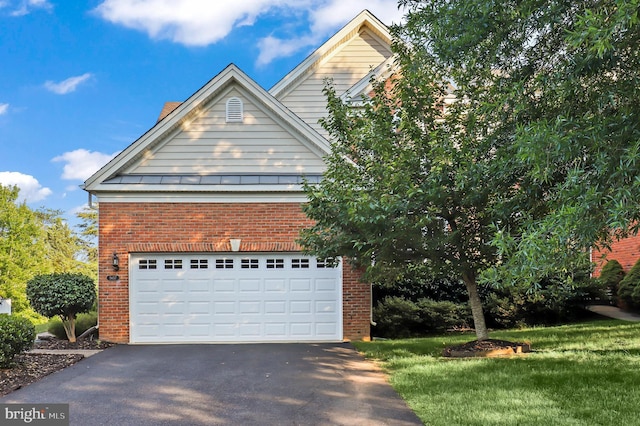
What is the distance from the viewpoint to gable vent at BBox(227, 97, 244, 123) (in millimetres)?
13195

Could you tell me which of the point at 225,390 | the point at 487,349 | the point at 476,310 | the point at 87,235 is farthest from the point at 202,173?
the point at 87,235

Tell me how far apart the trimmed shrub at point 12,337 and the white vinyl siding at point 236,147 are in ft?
16.7

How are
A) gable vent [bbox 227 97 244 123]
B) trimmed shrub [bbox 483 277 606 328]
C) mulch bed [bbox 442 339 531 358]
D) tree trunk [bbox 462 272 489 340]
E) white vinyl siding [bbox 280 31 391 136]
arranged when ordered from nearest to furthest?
mulch bed [bbox 442 339 531 358] → tree trunk [bbox 462 272 489 340] → gable vent [bbox 227 97 244 123] → trimmed shrub [bbox 483 277 606 328] → white vinyl siding [bbox 280 31 391 136]

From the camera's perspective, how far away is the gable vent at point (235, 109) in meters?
13.2

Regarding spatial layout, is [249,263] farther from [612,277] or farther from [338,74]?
[612,277]

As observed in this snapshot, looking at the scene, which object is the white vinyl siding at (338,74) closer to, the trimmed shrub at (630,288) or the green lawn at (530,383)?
the green lawn at (530,383)

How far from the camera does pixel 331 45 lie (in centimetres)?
1792

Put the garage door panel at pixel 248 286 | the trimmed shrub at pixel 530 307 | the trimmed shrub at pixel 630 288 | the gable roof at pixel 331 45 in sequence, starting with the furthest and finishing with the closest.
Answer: the gable roof at pixel 331 45, the trimmed shrub at pixel 630 288, the trimmed shrub at pixel 530 307, the garage door panel at pixel 248 286

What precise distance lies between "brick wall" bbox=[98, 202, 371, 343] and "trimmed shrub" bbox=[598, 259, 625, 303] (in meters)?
9.25

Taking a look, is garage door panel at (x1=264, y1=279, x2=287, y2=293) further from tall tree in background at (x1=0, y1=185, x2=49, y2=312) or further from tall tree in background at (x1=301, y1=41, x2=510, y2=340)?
tall tree in background at (x1=0, y1=185, x2=49, y2=312)

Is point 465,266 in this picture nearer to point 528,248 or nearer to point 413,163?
point 413,163

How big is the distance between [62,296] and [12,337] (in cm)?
323

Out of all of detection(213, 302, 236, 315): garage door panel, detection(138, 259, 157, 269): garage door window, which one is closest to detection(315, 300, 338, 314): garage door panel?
detection(213, 302, 236, 315): garage door panel

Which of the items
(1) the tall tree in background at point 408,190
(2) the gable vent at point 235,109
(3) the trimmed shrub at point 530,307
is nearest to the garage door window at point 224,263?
(1) the tall tree in background at point 408,190
